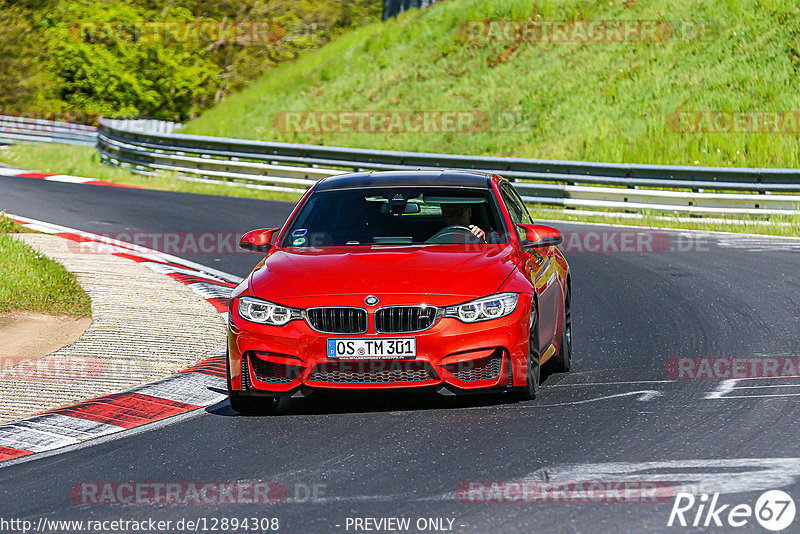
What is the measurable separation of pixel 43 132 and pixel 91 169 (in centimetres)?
929

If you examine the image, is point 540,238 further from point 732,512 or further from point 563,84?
point 563,84

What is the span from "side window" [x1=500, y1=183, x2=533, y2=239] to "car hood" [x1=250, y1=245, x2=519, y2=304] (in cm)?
81

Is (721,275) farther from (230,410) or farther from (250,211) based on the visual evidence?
(250,211)

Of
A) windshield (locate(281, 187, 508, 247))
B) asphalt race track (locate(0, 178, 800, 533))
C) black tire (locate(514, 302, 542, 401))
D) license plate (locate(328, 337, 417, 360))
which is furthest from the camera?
windshield (locate(281, 187, 508, 247))

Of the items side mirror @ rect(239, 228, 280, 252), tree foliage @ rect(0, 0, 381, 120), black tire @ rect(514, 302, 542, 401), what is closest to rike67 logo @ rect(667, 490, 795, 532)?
black tire @ rect(514, 302, 542, 401)

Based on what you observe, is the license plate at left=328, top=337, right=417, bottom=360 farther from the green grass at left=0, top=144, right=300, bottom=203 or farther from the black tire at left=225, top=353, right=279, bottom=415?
the green grass at left=0, top=144, right=300, bottom=203

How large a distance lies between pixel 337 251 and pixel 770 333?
13.4 feet

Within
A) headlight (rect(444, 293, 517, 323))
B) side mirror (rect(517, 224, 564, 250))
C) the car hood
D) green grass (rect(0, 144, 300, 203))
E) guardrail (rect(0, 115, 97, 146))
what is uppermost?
side mirror (rect(517, 224, 564, 250))

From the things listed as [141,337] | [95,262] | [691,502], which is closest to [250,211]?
[95,262]

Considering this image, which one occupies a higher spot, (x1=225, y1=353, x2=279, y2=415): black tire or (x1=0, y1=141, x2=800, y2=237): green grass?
(x1=225, y1=353, x2=279, y2=415): black tire

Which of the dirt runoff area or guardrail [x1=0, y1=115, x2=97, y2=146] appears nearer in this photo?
the dirt runoff area

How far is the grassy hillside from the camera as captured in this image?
28438 mm

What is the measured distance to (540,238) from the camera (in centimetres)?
819

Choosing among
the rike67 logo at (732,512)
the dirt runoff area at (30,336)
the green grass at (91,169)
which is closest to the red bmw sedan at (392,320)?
the rike67 logo at (732,512)
